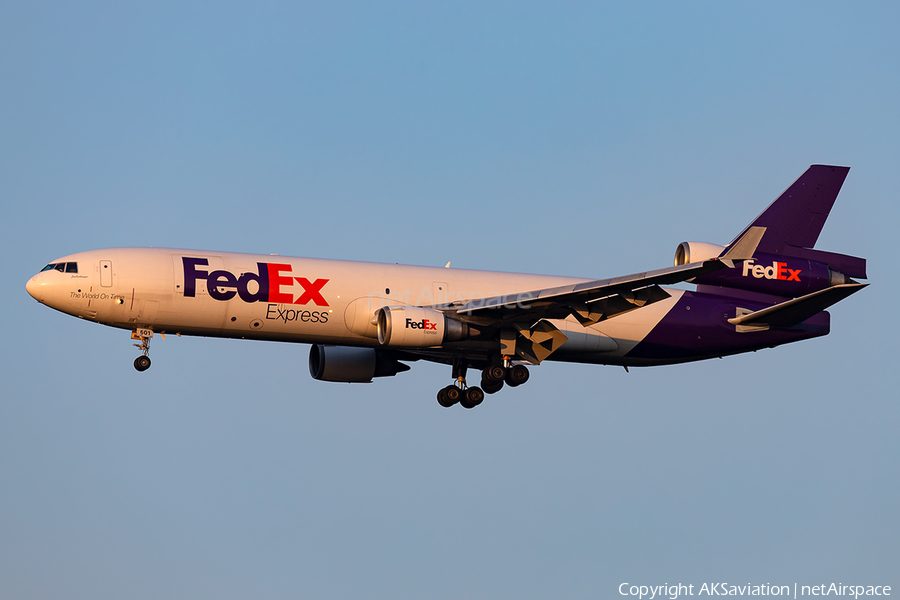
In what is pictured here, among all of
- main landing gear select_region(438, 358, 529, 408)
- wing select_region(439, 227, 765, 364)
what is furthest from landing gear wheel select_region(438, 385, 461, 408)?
wing select_region(439, 227, 765, 364)

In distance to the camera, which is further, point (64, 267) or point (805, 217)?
point (805, 217)

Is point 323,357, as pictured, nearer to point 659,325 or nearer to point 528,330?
point 528,330

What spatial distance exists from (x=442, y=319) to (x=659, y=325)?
31.3ft

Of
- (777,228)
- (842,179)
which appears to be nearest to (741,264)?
(777,228)

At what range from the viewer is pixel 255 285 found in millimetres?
42781

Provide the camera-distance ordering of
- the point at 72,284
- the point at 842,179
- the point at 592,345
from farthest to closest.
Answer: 1. the point at 842,179
2. the point at 592,345
3. the point at 72,284

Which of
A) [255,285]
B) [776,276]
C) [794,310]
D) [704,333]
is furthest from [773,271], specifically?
[255,285]

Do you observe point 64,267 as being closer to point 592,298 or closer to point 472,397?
point 472,397

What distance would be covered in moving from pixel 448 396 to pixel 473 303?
5056mm

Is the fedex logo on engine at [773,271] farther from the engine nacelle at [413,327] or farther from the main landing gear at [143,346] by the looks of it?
the main landing gear at [143,346]

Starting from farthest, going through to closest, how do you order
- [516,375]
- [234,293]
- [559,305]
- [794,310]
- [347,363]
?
1. [347,363]
2. [516,375]
3. [794,310]
4. [234,293]
5. [559,305]

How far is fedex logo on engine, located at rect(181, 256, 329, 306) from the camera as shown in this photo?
4244 cm

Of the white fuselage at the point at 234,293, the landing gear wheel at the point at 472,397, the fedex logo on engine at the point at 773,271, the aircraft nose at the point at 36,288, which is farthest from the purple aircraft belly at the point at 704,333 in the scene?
the aircraft nose at the point at 36,288

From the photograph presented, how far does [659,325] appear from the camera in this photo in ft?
154
